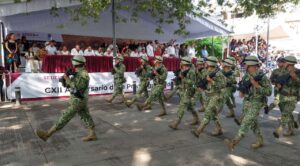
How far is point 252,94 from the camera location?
5.80 m

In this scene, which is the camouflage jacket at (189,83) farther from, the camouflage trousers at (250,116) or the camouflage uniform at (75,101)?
the camouflage uniform at (75,101)

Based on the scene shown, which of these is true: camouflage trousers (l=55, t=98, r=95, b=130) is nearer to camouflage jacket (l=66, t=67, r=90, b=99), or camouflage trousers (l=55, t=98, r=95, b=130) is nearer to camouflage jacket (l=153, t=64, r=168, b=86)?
camouflage jacket (l=66, t=67, r=90, b=99)

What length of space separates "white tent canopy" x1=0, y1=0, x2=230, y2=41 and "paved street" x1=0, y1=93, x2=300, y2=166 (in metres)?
5.03

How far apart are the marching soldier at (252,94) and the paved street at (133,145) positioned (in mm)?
493

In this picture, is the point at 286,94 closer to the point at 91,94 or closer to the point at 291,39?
the point at 91,94

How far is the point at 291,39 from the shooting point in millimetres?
35094

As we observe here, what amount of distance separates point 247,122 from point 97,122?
14.3ft

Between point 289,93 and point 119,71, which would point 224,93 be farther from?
point 119,71

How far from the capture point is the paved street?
545 centimetres

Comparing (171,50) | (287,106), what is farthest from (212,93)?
(171,50)

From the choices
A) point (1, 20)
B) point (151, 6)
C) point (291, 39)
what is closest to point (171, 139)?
point (151, 6)

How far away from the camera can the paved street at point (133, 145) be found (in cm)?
545

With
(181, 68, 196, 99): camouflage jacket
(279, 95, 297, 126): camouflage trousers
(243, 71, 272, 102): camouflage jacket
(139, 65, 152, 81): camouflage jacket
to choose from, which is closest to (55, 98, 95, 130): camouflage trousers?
(181, 68, 196, 99): camouflage jacket

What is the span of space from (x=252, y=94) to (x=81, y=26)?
12772 mm
